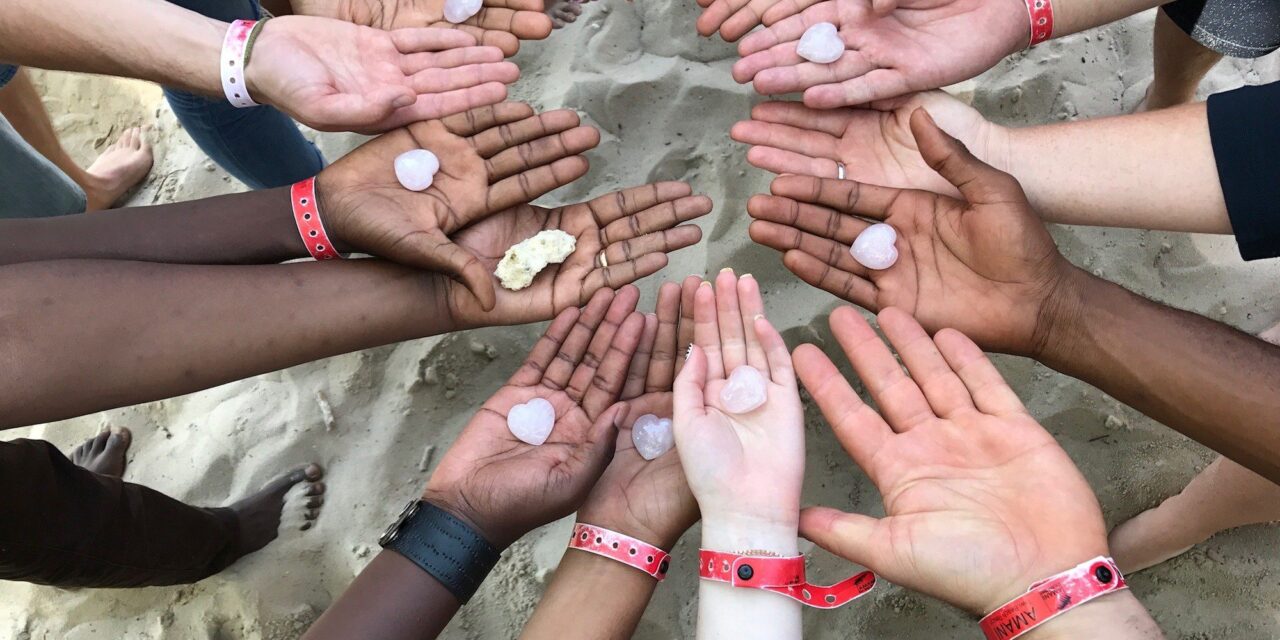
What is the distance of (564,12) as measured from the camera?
→ 2623 millimetres

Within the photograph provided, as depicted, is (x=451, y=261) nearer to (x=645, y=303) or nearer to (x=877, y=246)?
(x=645, y=303)

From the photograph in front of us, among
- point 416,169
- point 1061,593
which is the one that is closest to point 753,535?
point 1061,593

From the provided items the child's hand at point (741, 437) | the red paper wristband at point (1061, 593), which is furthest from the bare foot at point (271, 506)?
the red paper wristband at point (1061, 593)

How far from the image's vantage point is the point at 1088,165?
1.81 m

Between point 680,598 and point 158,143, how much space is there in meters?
2.77

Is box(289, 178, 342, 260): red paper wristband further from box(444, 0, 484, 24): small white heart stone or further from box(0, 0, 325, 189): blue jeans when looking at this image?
box(444, 0, 484, 24): small white heart stone

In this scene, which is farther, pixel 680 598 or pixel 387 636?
pixel 680 598

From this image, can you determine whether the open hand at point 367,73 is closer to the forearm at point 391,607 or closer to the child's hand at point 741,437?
the child's hand at point 741,437

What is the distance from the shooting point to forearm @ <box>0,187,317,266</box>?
171cm

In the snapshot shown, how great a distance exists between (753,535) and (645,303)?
0.94 meters

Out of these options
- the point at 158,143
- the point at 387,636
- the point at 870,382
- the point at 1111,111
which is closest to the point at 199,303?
the point at 387,636

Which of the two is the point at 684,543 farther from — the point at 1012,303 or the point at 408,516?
the point at 1012,303

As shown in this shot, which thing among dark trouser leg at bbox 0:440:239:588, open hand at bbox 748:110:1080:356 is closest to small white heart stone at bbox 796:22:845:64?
open hand at bbox 748:110:1080:356

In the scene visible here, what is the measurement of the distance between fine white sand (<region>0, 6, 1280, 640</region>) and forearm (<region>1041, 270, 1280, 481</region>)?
386 mm
